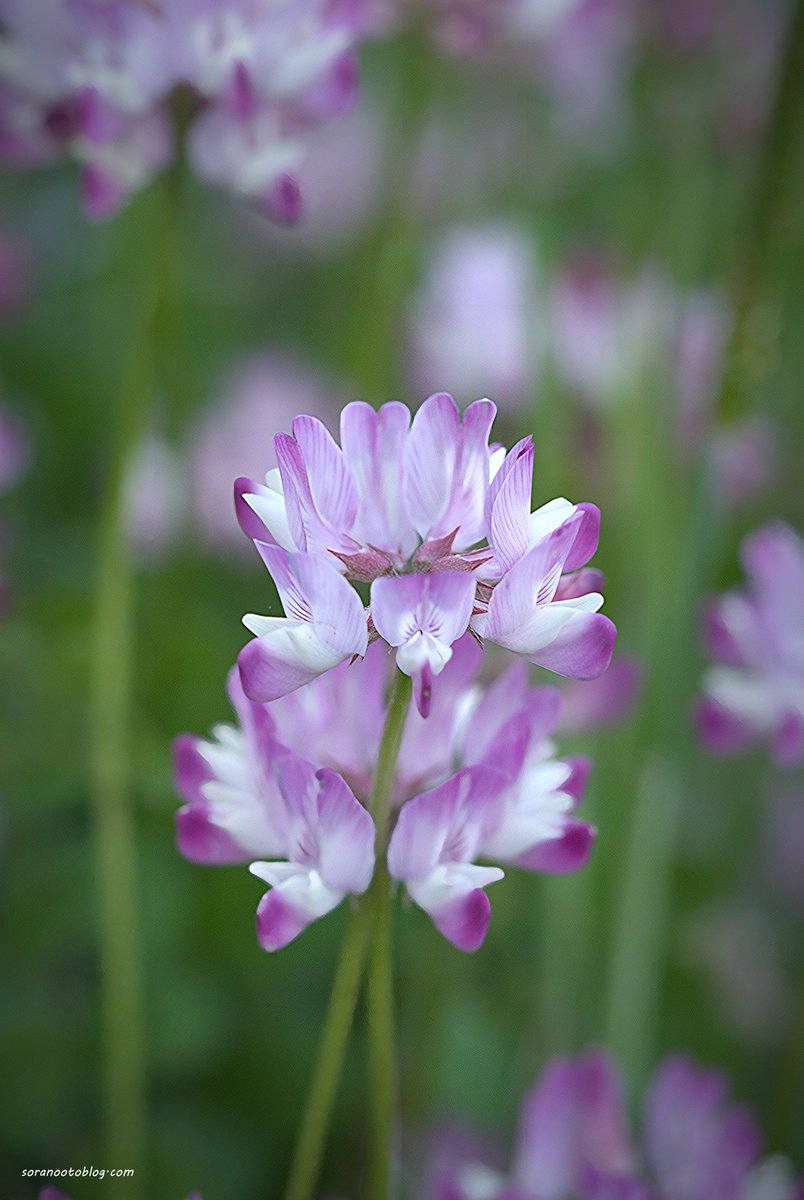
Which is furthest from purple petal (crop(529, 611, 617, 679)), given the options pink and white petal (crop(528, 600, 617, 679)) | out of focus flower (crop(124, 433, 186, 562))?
out of focus flower (crop(124, 433, 186, 562))

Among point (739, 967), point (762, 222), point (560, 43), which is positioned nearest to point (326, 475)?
point (762, 222)

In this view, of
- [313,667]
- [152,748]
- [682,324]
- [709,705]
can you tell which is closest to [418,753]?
[313,667]

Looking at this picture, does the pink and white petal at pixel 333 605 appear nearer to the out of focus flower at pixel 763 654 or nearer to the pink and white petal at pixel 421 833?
the pink and white petal at pixel 421 833

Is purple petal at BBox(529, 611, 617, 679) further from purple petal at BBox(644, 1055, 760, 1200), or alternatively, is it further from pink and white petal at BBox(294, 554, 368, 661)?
purple petal at BBox(644, 1055, 760, 1200)

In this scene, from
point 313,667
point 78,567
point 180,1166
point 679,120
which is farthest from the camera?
point 679,120

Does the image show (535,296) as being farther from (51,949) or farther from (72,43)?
(51,949)

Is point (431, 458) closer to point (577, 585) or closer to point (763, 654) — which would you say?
point (577, 585)
